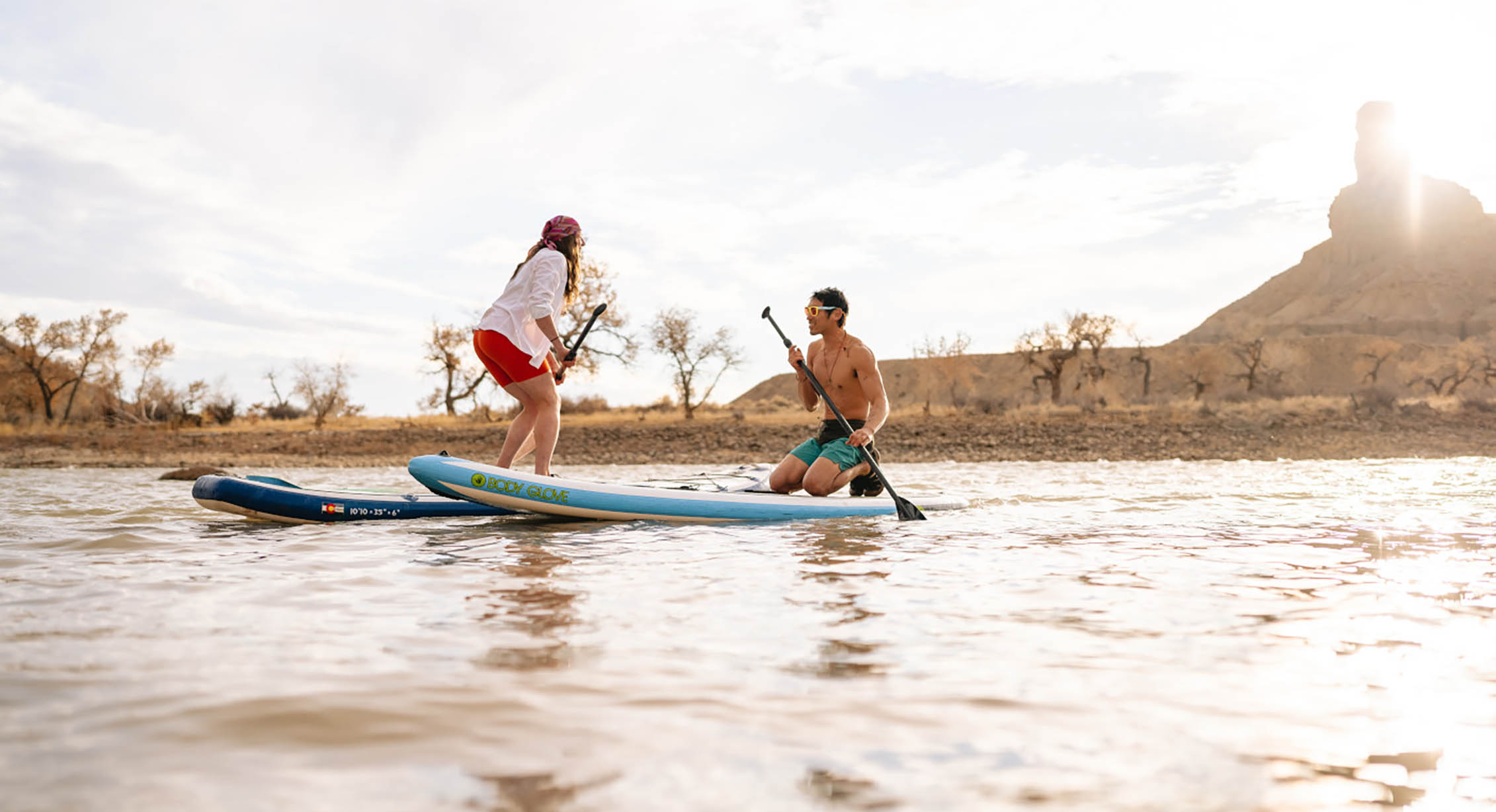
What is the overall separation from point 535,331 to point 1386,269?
454 feet

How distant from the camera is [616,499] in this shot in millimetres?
6641

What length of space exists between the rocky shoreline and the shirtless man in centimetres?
1149

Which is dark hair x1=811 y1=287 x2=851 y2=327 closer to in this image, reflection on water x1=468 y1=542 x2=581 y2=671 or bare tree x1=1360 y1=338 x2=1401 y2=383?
reflection on water x1=468 y1=542 x2=581 y2=671

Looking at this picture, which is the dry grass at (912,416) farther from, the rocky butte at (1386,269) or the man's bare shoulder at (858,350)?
the rocky butte at (1386,269)

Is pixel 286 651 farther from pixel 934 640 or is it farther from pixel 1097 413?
pixel 1097 413

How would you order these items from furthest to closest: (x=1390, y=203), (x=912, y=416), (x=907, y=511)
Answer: (x=1390, y=203) < (x=912, y=416) < (x=907, y=511)

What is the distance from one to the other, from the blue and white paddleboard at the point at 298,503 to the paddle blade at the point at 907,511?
289 cm

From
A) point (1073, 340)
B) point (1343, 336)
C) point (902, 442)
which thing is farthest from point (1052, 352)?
point (1343, 336)

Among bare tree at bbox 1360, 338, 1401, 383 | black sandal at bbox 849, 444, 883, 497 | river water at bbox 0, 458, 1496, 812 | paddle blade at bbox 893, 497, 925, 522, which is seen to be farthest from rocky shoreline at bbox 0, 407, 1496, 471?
bare tree at bbox 1360, 338, 1401, 383

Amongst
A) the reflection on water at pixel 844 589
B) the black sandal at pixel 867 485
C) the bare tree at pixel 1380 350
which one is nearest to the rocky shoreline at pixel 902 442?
Answer: the black sandal at pixel 867 485

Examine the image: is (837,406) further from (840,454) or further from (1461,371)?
(1461,371)

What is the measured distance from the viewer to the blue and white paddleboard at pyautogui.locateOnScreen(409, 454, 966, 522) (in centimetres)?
632

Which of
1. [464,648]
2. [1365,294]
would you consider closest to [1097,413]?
[464,648]

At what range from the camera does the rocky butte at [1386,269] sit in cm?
10188
